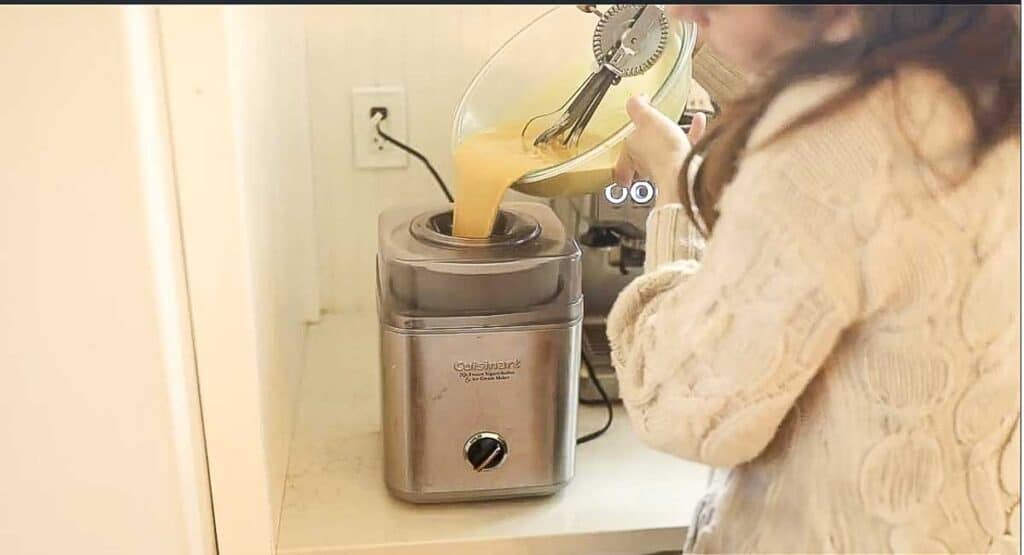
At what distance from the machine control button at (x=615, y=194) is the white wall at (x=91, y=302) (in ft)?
1.36

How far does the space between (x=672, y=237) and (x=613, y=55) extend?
24 cm

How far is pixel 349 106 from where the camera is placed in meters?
1.31

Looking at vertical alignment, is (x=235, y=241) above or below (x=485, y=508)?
above

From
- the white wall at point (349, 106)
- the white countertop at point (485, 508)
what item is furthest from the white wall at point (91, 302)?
the white wall at point (349, 106)

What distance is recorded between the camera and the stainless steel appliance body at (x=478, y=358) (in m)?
0.92

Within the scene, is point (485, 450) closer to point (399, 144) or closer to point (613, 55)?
point (613, 55)

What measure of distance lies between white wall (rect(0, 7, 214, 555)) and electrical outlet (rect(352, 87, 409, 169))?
0.59 meters

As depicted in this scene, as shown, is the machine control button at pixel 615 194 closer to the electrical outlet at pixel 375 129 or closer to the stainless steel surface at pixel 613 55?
the stainless steel surface at pixel 613 55

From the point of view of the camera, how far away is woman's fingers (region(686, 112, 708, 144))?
32.9 inches

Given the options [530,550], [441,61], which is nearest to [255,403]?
[530,550]

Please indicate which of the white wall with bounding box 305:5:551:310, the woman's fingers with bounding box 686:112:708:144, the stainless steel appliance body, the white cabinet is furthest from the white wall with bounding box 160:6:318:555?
the woman's fingers with bounding box 686:112:708:144

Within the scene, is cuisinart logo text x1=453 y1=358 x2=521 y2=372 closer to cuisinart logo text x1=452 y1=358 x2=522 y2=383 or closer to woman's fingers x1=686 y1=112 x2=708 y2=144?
cuisinart logo text x1=452 y1=358 x2=522 y2=383

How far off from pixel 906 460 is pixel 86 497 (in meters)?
0.55

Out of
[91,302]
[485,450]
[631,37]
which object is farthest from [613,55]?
[91,302]
